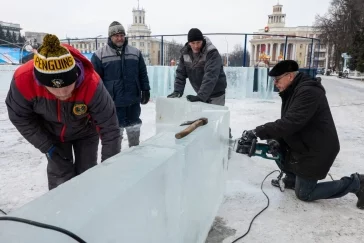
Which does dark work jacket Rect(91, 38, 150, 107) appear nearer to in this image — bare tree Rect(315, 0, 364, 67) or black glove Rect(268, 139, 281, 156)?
black glove Rect(268, 139, 281, 156)

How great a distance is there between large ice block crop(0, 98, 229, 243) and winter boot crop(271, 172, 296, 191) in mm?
1324

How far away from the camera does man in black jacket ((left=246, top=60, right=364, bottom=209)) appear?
8.55 ft

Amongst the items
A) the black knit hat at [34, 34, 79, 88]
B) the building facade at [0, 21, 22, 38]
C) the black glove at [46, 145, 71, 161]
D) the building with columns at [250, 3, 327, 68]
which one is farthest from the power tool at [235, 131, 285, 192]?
the building facade at [0, 21, 22, 38]

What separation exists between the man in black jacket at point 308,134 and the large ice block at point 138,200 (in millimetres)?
886

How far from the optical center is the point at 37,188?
10.0 feet

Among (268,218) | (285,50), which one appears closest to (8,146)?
(268,218)

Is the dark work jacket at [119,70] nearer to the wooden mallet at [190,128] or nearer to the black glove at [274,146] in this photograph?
the black glove at [274,146]

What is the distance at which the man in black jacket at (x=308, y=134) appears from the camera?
2607 millimetres

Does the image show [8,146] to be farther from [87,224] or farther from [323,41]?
[323,41]

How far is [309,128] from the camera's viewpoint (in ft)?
8.79

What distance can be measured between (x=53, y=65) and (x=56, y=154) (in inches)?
38.4

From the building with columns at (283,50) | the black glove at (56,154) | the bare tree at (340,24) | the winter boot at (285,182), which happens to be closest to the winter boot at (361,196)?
the winter boot at (285,182)

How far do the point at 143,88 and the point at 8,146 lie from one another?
7.68 feet

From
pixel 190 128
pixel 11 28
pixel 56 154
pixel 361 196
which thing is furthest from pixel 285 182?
pixel 11 28
